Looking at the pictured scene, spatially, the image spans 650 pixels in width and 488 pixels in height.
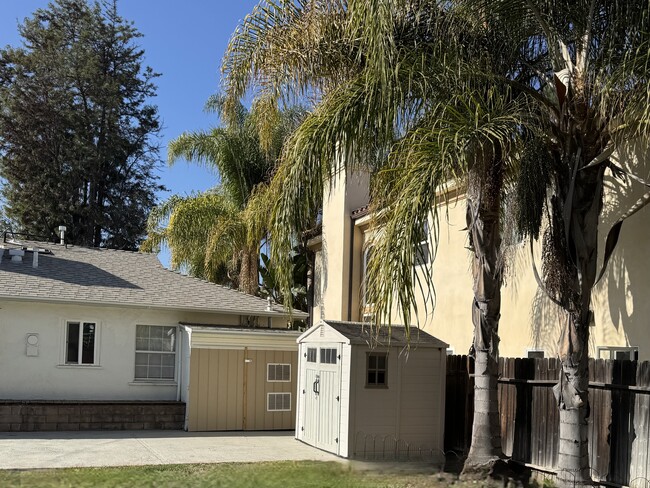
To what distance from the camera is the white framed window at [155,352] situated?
18547 mm

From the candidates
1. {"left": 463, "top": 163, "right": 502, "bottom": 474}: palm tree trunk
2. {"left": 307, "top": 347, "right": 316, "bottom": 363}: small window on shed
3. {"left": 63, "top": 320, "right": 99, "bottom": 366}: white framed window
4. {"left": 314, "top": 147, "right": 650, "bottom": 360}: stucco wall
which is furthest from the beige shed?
{"left": 463, "top": 163, "right": 502, "bottom": 474}: palm tree trunk

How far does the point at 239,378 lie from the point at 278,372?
39.0 inches

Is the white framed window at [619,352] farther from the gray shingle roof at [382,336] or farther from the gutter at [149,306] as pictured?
the gutter at [149,306]

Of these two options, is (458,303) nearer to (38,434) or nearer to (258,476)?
(258,476)

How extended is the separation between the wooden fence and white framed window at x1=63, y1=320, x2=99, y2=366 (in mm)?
8113

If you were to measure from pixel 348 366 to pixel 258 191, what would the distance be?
37.7 feet

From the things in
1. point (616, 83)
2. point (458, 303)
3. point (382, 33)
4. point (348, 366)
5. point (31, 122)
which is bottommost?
point (348, 366)

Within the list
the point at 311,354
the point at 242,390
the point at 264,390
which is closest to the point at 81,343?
the point at 242,390

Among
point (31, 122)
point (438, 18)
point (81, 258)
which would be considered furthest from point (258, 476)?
point (31, 122)

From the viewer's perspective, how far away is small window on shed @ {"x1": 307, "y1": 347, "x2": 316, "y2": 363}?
51.4 ft

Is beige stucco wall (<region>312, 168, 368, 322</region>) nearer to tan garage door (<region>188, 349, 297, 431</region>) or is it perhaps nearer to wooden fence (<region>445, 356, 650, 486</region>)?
tan garage door (<region>188, 349, 297, 431</region>)

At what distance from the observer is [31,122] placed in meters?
39.0

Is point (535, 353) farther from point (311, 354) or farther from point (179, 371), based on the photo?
point (179, 371)

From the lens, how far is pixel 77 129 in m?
39.4
